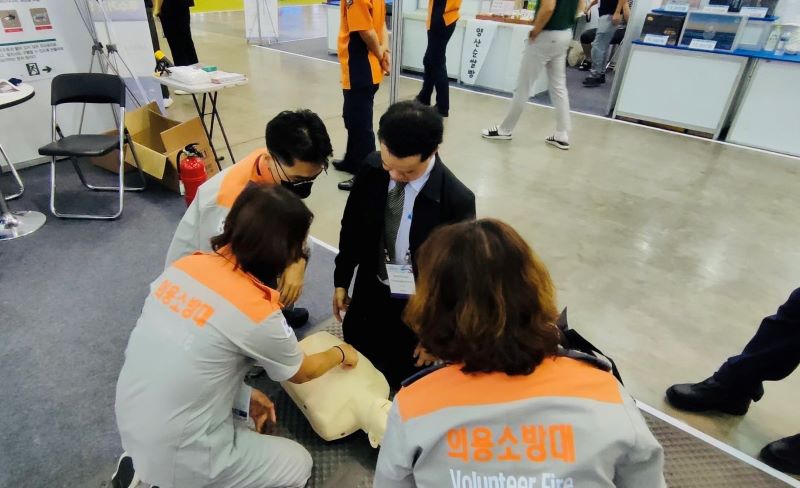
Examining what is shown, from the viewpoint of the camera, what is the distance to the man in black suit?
148 cm

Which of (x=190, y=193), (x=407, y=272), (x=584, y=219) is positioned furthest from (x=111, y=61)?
(x=584, y=219)

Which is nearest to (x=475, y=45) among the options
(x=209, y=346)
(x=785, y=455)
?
(x=785, y=455)

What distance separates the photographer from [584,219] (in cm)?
338

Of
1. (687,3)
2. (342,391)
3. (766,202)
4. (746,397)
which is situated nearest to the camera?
(342,391)

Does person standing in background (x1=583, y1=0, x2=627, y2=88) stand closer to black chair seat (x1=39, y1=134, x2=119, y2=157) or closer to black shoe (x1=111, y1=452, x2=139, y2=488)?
black chair seat (x1=39, y1=134, x2=119, y2=157)

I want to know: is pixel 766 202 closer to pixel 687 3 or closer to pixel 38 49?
pixel 687 3

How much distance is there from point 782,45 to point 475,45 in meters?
3.27

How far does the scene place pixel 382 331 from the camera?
1921mm

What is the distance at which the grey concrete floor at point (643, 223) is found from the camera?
2.25m

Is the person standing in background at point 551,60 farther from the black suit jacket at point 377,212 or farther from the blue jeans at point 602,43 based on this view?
the black suit jacket at point 377,212

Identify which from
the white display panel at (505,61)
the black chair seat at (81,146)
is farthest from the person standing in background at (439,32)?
the black chair seat at (81,146)

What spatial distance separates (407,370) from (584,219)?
2.07 meters

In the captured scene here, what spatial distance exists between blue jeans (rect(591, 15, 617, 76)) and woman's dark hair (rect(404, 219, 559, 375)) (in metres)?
6.80

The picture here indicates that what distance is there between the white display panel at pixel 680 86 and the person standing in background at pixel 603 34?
1415 mm
